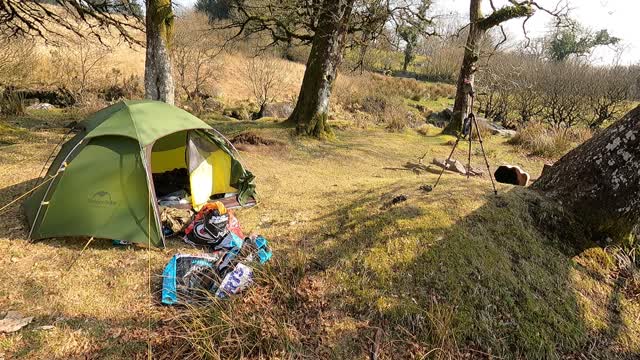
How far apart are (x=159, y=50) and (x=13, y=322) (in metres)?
5.92

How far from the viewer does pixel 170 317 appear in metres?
3.16

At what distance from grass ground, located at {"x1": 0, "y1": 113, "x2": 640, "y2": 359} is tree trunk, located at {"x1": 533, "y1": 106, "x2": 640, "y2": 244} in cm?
33

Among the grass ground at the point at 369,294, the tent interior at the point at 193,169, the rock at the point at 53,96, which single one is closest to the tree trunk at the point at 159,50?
the tent interior at the point at 193,169

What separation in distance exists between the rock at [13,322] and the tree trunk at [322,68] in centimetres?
690

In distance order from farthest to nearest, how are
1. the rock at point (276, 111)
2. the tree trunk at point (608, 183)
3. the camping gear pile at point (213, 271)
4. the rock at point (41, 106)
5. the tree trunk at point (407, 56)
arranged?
1. the tree trunk at point (407, 56)
2. the rock at point (276, 111)
3. the rock at point (41, 106)
4. the tree trunk at point (608, 183)
5. the camping gear pile at point (213, 271)

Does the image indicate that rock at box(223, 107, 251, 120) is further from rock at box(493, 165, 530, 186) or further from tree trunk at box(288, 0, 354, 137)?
rock at box(493, 165, 530, 186)

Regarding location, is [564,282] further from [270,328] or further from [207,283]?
[207,283]

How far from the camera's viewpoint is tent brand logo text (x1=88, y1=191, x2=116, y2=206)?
4.18 metres

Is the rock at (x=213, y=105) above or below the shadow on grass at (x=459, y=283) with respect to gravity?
below

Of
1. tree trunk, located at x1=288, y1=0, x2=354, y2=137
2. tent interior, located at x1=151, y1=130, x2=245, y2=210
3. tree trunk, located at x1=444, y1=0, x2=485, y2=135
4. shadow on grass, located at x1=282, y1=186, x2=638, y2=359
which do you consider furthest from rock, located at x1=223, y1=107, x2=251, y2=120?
shadow on grass, located at x1=282, y1=186, x2=638, y2=359

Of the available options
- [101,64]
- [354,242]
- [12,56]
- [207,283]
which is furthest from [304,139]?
[101,64]

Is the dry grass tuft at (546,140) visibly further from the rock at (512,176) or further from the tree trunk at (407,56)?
the tree trunk at (407,56)

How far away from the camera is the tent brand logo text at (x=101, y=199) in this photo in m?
4.18

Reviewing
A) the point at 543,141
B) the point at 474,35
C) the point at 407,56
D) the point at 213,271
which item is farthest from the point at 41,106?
the point at 407,56
